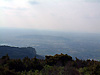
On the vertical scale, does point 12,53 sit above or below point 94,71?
below

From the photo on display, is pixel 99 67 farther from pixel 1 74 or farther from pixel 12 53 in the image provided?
pixel 12 53

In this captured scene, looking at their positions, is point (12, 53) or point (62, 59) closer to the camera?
point (62, 59)

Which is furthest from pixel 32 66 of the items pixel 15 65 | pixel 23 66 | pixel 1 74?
pixel 1 74

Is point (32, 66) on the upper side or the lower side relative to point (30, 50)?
upper

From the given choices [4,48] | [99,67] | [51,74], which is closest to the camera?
[51,74]

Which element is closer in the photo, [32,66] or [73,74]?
[73,74]

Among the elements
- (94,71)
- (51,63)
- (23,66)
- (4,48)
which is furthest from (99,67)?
(4,48)

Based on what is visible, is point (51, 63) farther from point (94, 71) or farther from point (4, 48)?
point (4, 48)

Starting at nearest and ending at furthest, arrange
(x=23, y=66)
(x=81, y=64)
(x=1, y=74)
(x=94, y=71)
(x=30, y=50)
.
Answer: (x=1, y=74) < (x=94, y=71) < (x=23, y=66) < (x=81, y=64) < (x=30, y=50)

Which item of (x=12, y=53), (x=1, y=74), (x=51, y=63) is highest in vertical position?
(x=1, y=74)
